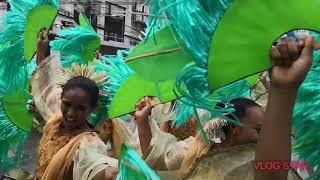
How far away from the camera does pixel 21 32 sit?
13.2ft

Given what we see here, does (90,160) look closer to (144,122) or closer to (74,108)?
(74,108)

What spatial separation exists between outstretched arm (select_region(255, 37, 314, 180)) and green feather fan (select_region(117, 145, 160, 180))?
0.42 metres

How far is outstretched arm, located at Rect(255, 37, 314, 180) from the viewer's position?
1.50m

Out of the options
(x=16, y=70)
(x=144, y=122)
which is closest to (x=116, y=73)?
(x=144, y=122)

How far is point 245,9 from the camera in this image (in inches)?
63.0

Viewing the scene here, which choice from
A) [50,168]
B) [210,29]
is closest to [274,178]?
[210,29]

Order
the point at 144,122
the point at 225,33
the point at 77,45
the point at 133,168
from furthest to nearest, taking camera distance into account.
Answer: the point at 77,45 < the point at 144,122 < the point at 133,168 < the point at 225,33

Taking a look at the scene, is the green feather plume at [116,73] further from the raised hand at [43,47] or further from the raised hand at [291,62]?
the raised hand at [291,62]

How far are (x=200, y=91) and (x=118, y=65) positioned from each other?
1.64 m

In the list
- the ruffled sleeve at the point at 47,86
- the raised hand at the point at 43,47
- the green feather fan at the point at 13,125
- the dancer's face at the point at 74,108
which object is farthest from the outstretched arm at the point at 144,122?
the green feather fan at the point at 13,125

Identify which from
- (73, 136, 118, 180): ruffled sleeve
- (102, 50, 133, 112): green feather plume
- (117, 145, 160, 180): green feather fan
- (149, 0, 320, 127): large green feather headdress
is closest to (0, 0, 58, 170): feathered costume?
(102, 50, 133, 112): green feather plume

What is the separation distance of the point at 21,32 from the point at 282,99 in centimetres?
286

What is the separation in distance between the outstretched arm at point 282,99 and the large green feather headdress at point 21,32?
256cm

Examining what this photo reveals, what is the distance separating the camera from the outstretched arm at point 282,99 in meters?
1.50
